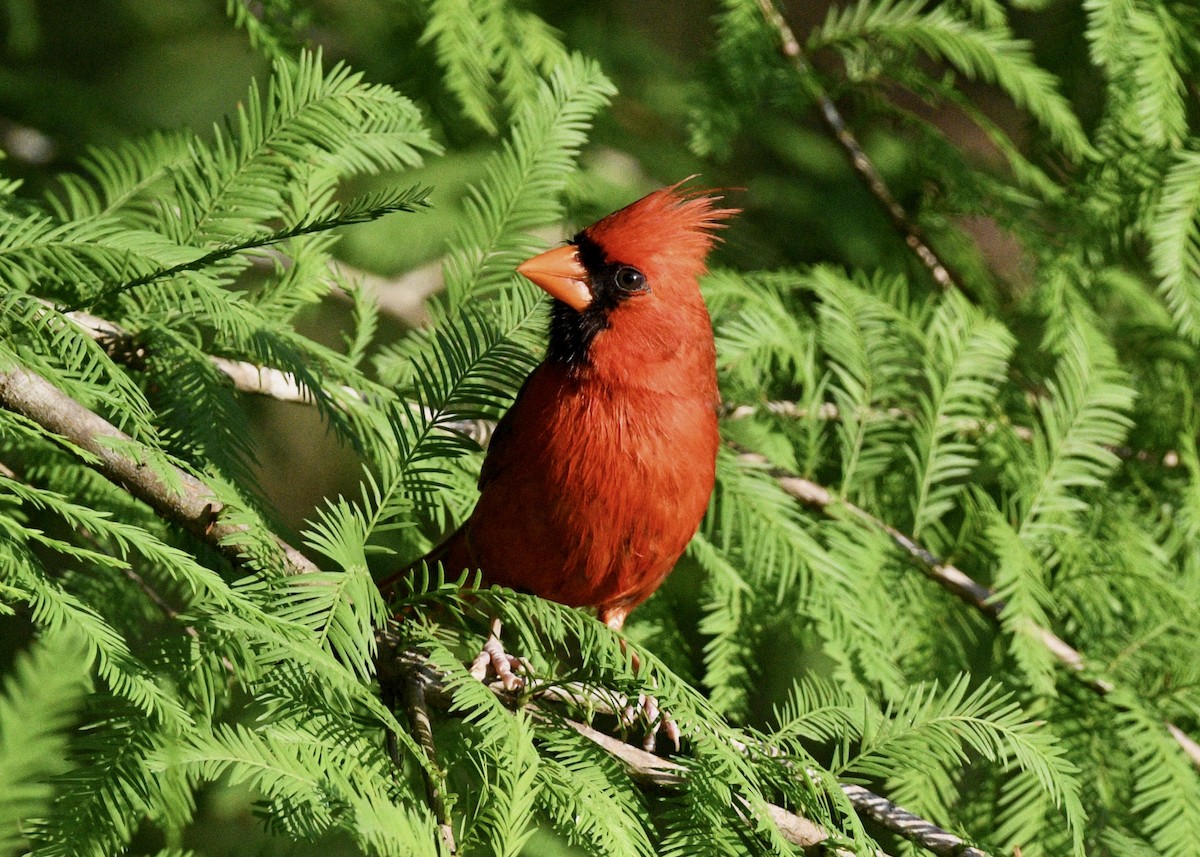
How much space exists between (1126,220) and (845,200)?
73 centimetres

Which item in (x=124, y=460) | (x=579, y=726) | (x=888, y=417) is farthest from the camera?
(x=888, y=417)

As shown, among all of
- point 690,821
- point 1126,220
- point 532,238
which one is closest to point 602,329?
point 532,238

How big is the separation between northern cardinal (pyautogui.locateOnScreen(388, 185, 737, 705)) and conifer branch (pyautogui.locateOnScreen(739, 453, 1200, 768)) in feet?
1.10

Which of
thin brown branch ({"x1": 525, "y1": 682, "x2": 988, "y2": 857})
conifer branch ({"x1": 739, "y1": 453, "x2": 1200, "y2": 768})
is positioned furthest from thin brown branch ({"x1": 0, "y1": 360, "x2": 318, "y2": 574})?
conifer branch ({"x1": 739, "y1": 453, "x2": 1200, "y2": 768})

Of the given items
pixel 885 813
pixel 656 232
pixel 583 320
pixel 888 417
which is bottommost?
pixel 888 417

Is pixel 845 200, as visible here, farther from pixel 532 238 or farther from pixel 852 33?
pixel 532 238

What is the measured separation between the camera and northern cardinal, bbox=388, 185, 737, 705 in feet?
6.79

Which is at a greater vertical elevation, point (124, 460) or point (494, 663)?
point (124, 460)

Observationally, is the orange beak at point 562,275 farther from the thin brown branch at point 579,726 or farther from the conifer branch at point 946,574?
the thin brown branch at point 579,726

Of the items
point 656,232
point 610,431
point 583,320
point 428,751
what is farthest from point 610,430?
point 428,751

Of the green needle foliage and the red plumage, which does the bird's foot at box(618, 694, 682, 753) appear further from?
the red plumage

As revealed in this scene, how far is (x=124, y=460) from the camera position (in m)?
1.41

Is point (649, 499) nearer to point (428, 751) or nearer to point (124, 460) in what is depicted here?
point (428, 751)

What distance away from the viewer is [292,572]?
143 cm
